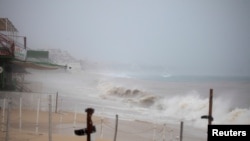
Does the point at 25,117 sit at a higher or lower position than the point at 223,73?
Answer: lower

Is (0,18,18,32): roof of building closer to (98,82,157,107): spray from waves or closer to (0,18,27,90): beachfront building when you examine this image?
(0,18,27,90): beachfront building

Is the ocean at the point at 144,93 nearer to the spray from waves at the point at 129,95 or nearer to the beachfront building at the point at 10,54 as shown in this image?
the spray from waves at the point at 129,95

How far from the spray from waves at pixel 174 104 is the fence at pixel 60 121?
0.95 ft

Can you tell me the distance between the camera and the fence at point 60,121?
4.31 meters

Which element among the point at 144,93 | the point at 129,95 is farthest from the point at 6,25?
the point at 144,93

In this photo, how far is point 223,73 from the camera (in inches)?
176

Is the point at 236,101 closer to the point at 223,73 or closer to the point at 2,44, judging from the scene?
the point at 223,73

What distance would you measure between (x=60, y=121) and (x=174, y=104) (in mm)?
1858

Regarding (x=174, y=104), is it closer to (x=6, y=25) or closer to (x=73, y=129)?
(x=73, y=129)

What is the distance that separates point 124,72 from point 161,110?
0.93 m

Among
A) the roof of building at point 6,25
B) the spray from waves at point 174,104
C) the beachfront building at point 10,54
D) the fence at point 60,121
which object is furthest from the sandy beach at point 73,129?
the roof of building at point 6,25

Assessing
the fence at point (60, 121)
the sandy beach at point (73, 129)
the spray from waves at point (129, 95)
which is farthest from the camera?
the spray from waves at point (129, 95)

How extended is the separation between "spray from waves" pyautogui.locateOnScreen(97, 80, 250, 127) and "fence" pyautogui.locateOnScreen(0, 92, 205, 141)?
291 millimetres

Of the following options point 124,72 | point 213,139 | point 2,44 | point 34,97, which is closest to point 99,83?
point 124,72
